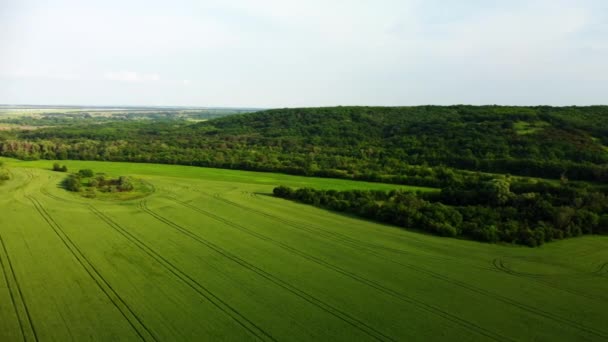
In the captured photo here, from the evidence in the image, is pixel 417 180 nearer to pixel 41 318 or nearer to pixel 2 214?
pixel 41 318

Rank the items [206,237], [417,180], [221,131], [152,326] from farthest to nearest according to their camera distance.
A: [221,131], [417,180], [206,237], [152,326]

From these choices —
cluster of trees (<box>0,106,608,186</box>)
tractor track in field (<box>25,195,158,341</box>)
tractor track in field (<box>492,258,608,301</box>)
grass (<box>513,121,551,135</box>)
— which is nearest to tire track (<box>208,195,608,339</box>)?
tractor track in field (<box>492,258,608,301</box>)

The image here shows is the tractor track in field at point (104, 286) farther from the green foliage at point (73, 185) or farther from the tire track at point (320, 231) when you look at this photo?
the tire track at point (320, 231)

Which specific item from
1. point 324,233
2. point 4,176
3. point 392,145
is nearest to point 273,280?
point 324,233

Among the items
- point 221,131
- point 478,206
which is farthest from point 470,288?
point 221,131

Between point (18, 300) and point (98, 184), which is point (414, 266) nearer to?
point (18, 300)

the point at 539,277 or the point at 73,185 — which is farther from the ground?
the point at 73,185
